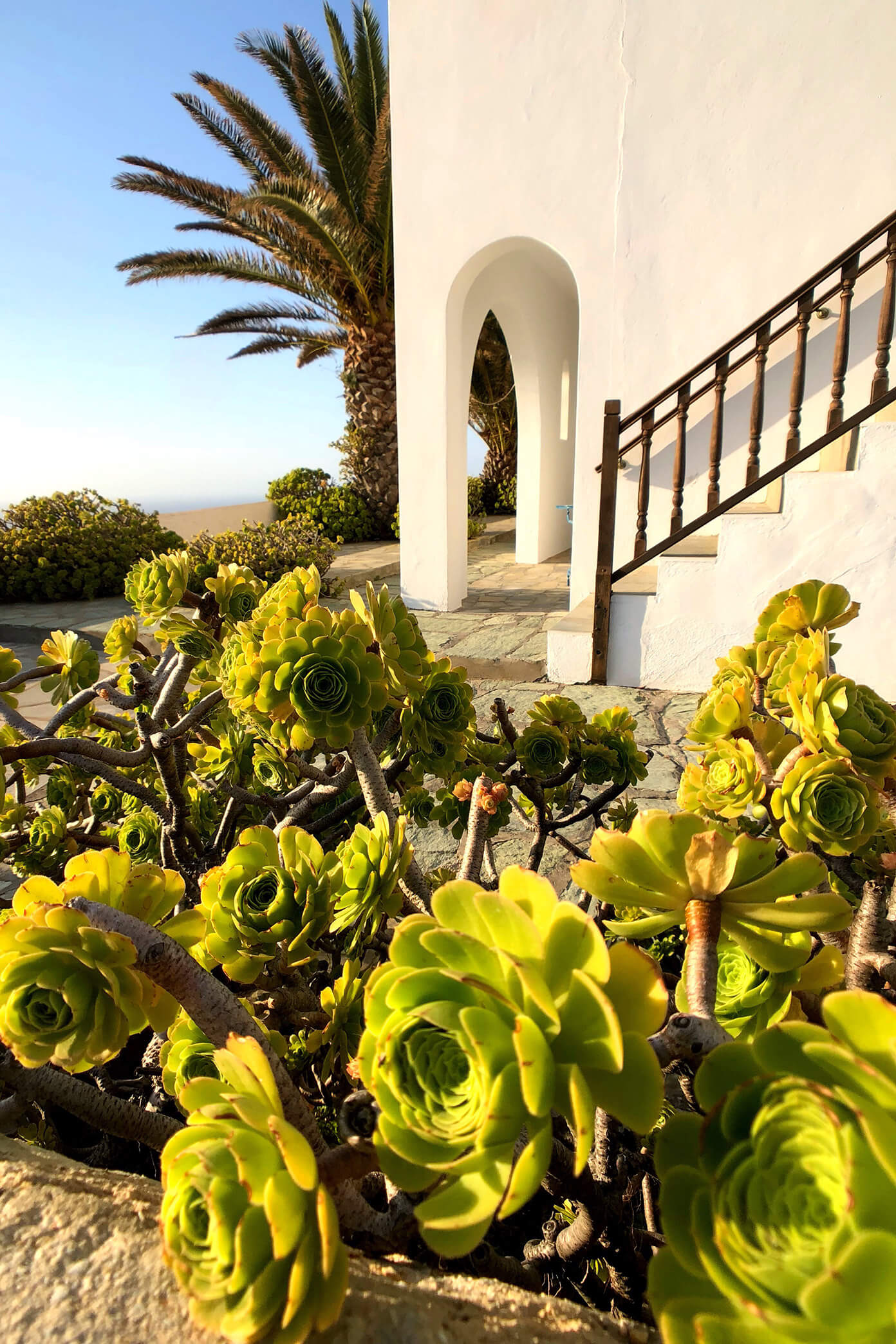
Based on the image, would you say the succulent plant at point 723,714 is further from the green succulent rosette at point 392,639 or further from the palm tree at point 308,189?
the palm tree at point 308,189

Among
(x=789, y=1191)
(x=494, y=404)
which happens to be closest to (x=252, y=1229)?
(x=789, y=1191)

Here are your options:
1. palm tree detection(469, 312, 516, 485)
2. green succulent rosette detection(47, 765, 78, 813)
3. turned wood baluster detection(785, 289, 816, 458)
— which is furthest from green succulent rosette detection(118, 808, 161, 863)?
palm tree detection(469, 312, 516, 485)

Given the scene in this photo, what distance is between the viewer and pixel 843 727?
69 cm

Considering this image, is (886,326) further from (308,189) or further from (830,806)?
(308,189)

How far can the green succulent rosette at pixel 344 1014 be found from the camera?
0.64m

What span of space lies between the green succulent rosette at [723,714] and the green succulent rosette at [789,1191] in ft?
1.66

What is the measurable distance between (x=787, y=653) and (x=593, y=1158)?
0.59 meters

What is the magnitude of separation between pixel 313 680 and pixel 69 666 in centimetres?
75

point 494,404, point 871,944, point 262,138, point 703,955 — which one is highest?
point 262,138

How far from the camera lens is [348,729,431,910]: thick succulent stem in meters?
0.80

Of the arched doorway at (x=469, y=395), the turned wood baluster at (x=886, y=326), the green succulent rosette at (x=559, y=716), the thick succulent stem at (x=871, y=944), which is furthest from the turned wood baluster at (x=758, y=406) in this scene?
the thick succulent stem at (x=871, y=944)

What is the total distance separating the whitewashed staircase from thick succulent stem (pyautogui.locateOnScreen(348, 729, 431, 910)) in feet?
11.6

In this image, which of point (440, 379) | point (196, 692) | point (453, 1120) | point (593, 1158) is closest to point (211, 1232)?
point (453, 1120)

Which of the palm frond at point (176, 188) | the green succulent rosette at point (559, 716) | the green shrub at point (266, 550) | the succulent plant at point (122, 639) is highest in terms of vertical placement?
the palm frond at point (176, 188)
